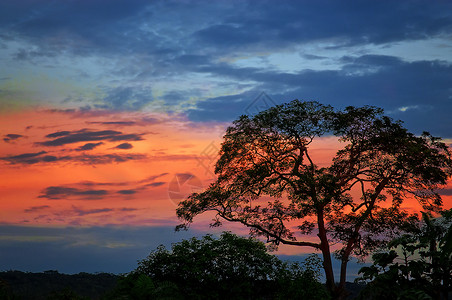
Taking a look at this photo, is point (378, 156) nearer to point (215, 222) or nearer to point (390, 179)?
point (390, 179)

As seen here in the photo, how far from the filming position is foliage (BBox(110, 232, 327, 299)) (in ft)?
60.9

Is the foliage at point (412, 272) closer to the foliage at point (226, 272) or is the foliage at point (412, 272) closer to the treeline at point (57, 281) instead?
the foliage at point (226, 272)

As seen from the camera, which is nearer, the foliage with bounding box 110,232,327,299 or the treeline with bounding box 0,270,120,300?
the foliage with bounding box 110,232,327,299

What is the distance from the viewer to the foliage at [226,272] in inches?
731

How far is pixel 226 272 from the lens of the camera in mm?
18969

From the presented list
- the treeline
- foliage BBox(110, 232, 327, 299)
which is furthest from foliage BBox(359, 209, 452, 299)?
the treeline

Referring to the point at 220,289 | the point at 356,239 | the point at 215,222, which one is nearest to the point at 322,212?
the point at 356,239

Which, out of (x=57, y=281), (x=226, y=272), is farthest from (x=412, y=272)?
(x=57, y=281)

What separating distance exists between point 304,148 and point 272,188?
2.87 m

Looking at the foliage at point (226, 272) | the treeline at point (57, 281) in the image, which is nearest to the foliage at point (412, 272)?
the foliage at point (226, 272)

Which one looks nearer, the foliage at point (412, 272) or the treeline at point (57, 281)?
the foliage at point (412, 272)

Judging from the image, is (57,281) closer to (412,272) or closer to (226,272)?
(226,272)

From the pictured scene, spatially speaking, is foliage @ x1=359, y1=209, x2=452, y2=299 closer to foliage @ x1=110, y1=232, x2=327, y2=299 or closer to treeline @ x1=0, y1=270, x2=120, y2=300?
foliage @ x1=110, y1=232, x2=327, y2=299

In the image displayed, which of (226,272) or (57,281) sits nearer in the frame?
(226,272)
